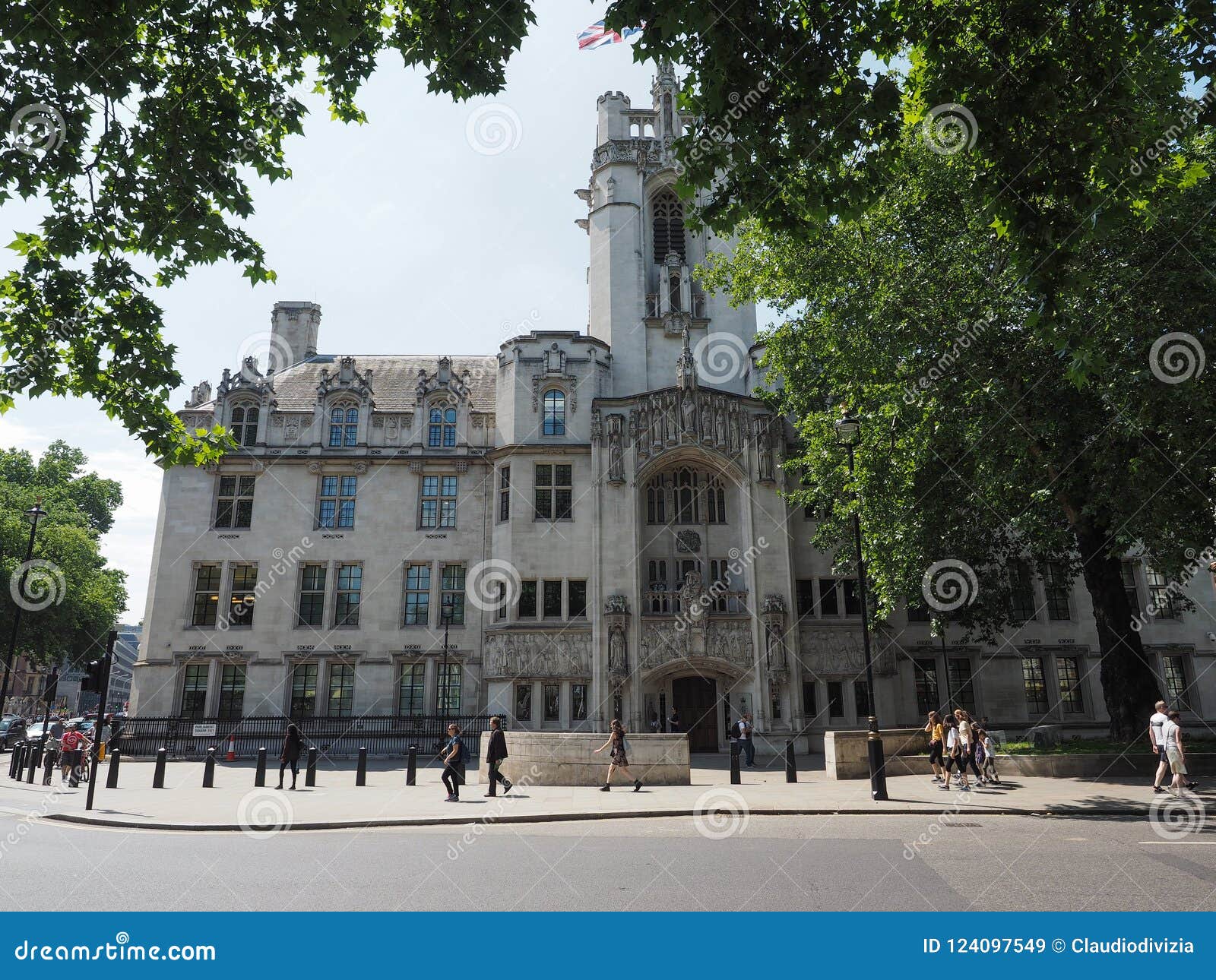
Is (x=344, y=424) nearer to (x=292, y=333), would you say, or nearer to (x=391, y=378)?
(x=391, y=378)

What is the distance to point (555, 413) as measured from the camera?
103 feet

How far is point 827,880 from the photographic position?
314 inches

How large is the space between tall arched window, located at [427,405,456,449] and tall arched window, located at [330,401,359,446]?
9.97 ft

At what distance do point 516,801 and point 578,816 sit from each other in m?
2.34

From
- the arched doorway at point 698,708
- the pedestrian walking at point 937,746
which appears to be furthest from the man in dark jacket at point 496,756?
the arched doorway at point 698,708

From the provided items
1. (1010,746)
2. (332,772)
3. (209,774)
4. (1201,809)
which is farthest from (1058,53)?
(332,772)

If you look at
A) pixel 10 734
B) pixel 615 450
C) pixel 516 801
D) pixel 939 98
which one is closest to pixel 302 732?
pixel 615 450

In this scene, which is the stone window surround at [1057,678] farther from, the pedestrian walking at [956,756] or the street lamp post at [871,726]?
the street lamp post at [871,726]

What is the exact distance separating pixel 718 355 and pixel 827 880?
2641cm

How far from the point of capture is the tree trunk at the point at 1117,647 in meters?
19.6

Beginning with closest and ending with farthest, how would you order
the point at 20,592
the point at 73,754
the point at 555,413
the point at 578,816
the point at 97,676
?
the point at 578,816 → the point at 97,676 → the point at 73,754 → the point at 555,413 → the point at 20,592

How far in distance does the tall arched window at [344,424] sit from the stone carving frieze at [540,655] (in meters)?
10.8

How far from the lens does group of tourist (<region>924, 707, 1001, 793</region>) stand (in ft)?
55.0

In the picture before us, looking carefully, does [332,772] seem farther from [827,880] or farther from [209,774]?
[827,880]
